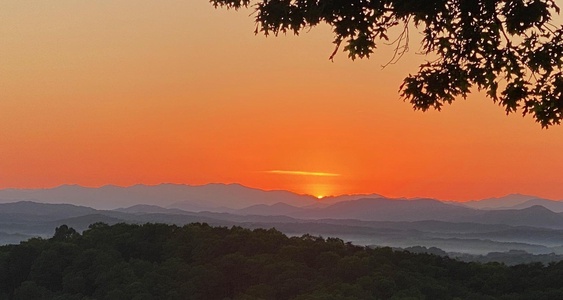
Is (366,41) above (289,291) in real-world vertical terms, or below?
above

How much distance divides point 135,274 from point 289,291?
651 inches

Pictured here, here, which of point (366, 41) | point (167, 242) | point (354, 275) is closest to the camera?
point (366, 41)

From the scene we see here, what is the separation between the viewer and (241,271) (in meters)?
68.4

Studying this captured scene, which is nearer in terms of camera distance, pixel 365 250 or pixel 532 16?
pixel 532 16

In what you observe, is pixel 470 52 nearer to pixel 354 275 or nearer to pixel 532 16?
pixel 532 16

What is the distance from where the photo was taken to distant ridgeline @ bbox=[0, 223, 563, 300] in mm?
65062

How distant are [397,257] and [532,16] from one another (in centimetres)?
6086

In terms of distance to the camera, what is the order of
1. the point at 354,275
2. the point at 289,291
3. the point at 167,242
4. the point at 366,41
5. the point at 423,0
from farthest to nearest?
the point at 167,242 → the point at 354,275 → the point at 289,291 → the point at 366,41 → the point at 423,0

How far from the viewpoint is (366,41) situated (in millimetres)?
17531

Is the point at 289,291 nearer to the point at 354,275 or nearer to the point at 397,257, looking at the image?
the point at 354,275

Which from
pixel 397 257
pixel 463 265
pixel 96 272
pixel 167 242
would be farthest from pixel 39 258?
pixel 463 265

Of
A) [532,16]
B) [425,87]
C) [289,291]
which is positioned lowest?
[289,291]

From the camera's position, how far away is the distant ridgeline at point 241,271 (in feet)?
213

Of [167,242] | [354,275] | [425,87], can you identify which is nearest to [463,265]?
[354,275]
